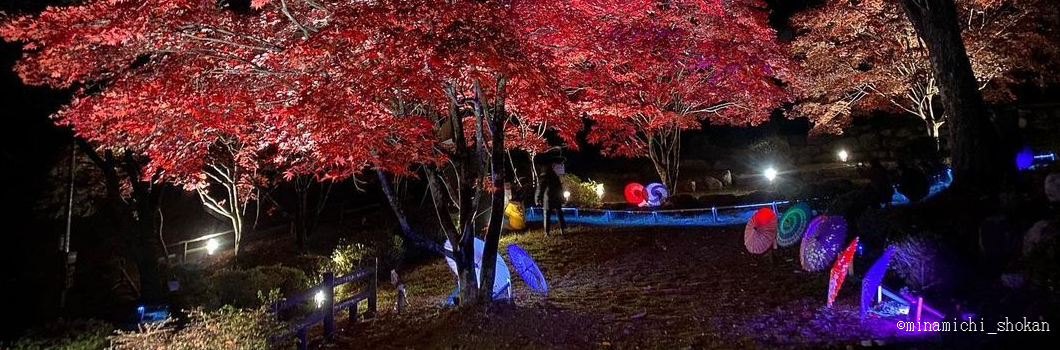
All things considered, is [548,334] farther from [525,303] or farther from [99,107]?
[99,107]

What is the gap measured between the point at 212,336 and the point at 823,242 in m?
8.57

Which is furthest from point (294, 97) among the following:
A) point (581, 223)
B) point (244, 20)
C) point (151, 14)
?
point (581, 223)

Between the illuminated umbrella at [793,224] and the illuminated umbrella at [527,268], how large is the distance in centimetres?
457

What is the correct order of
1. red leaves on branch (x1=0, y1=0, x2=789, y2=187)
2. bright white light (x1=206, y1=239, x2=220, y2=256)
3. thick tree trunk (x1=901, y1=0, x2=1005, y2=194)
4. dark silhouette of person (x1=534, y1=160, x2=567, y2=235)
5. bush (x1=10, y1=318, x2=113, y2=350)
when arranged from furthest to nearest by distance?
bright white light (x1=206, y1=239, x2=220, y2=256) < dark silhouette of person (x1=534, y1=160, x2=567, y2=235) < thick tree trunk (x1=901, y1=0, x2=1005, y2=194) < red leaves on branch (x1=0, y1=0, x2=789, y2=187) < bush (x1=10, y1=318, x2=113, y2=350)

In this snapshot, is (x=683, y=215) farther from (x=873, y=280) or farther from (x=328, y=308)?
(x=328, y=308)

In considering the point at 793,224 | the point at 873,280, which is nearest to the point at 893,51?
the point at 793,224

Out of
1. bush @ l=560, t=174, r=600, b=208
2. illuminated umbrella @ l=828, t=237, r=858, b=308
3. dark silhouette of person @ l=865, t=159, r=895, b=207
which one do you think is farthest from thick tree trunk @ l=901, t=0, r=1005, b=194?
bush @ l=560, t=174, r=600, b=208

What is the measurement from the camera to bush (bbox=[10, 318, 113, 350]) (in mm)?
5969

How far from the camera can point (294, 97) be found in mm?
7059

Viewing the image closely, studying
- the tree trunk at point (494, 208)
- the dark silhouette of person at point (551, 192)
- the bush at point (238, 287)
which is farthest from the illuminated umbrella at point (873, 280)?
the dark silhouette of person at point (551, 192)

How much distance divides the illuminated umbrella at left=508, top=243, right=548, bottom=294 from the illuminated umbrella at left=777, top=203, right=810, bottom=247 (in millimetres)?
4565

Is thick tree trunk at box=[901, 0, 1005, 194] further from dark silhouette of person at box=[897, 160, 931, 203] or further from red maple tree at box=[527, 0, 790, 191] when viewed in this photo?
red maple tree at box=[527, 0, 790, 191]

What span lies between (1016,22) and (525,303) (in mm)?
17502

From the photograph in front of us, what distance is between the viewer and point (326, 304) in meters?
7.65
